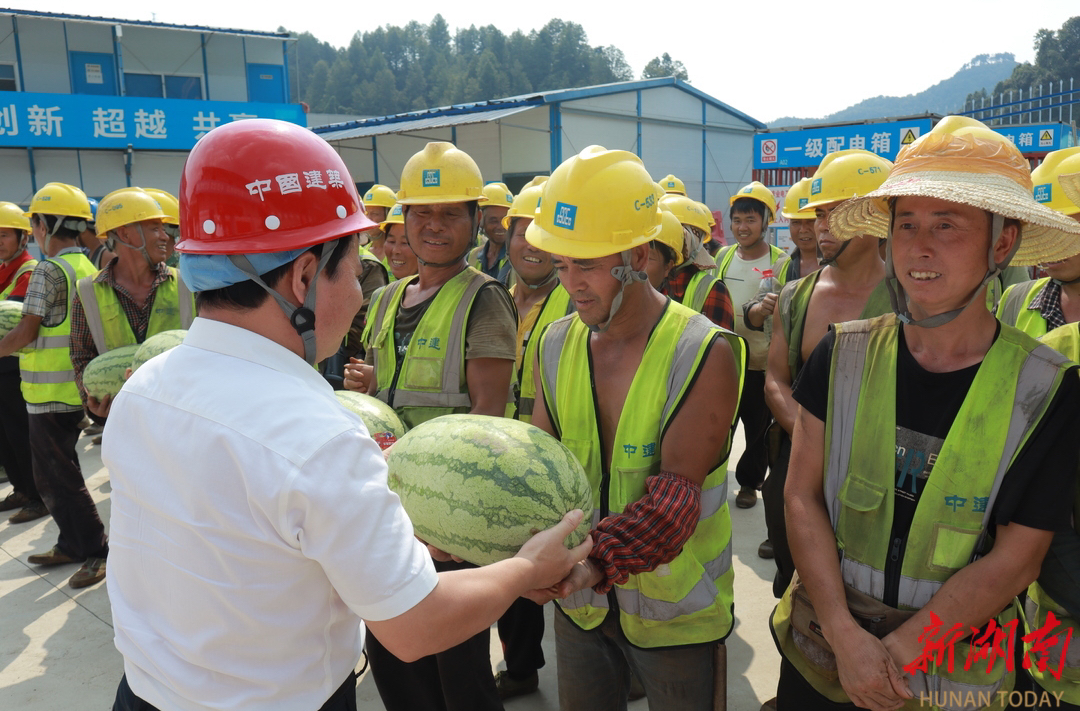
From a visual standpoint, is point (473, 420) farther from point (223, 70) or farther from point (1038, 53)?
point (1038, 53)

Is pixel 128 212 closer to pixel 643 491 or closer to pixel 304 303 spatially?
pixel 304 303

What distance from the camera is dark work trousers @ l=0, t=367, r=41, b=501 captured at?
236 inches

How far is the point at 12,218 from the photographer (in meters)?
5.97

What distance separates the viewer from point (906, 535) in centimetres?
198

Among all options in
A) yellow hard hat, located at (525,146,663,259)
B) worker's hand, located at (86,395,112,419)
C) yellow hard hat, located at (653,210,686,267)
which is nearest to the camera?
yellow hard hat, located at (525,146,663,259)

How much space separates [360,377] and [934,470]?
258 cm

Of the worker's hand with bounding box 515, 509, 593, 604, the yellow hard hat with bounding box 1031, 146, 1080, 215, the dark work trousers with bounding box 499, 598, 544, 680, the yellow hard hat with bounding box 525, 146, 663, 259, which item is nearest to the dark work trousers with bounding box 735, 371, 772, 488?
the yellow hard hat with bounding box 1031, 146, 1080, 215

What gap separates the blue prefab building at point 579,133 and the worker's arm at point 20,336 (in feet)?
51.5

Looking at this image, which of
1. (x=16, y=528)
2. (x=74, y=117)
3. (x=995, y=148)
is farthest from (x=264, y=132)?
(x=74, y=117)

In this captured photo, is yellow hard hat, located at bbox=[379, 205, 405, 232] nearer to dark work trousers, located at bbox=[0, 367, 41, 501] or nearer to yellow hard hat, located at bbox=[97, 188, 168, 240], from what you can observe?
yellow hard hat, located at bbox=[97, 188, 168, 240]

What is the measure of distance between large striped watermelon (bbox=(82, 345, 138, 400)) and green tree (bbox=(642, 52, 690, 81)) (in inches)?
3158

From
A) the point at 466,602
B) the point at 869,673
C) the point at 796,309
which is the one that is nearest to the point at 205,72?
the point at 796,309

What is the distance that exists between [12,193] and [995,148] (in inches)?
962

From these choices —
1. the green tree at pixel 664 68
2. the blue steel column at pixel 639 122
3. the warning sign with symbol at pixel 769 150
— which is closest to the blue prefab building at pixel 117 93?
the blue steel column at pixel 639 122
